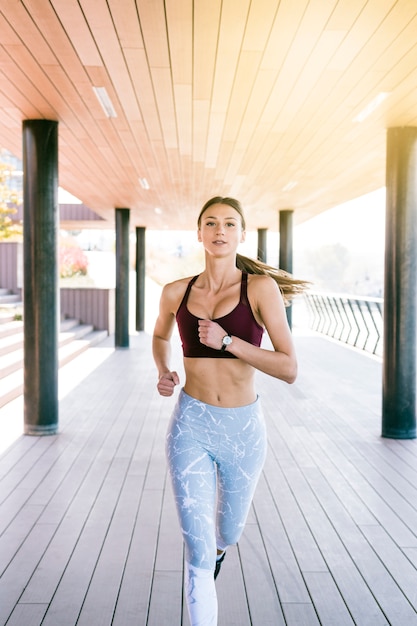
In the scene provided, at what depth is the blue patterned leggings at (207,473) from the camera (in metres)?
1.99

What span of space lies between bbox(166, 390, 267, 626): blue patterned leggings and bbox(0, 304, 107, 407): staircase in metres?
4.79

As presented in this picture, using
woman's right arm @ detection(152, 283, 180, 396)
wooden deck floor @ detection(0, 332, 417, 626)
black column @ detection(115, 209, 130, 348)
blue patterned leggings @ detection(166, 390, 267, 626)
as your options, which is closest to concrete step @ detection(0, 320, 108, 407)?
black column @ detection(115, 209, 130, 348)

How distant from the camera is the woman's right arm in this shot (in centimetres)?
222

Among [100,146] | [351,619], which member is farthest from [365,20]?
[100,146]

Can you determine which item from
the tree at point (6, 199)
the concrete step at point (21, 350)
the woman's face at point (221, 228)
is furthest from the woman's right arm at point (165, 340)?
the tree at point (6, 199)

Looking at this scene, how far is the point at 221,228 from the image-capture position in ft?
7.24

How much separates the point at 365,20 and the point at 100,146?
3900mm

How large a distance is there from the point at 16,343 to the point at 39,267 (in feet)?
12.8

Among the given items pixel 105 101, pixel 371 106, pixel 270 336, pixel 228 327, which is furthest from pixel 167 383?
pixel 371 106

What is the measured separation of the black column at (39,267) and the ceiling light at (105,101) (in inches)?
21.9

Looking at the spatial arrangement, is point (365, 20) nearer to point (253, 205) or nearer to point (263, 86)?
point (263, 86)

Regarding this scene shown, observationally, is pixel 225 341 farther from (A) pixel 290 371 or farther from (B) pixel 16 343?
(B) pixel 16 343

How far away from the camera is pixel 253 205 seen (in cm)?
1215

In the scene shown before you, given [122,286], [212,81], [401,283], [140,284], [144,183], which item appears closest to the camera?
[212,81]
